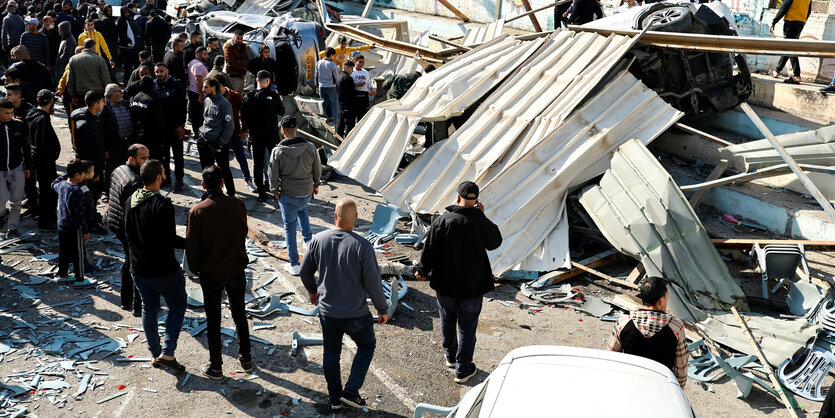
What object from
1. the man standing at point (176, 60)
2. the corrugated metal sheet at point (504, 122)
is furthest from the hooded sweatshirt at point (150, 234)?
the man standing at point (176, 60)

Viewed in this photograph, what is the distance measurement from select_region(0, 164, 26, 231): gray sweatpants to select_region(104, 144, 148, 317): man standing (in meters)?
2.50

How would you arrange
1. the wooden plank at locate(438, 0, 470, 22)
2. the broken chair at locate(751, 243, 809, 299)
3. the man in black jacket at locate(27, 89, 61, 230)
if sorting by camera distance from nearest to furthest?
the broken chair at locate(751, 243, 809, 299) → the man in black jacket at locate(27, 89, 61, 230) → the wooden plank at locate(438, 0, 470, 22)

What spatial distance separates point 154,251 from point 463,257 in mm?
2479

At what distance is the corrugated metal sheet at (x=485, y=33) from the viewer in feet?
45.0

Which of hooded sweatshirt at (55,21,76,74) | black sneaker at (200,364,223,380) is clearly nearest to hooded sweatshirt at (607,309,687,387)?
black sneaker at (200,364,223,380)

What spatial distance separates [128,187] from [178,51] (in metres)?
7.38

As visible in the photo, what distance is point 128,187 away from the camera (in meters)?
6.96

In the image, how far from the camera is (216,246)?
5.83 meters

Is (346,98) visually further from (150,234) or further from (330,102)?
(150,234)

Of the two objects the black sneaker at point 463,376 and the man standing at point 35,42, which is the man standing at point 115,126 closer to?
the black sneaker at point 463,376

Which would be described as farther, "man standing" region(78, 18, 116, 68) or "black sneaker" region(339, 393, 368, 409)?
"man standing" region(78, 18, 116, 68)

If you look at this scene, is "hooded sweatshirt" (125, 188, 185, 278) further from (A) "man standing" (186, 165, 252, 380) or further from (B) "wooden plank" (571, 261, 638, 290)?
(B) "wooden plank" (571, 261, 638, 290)

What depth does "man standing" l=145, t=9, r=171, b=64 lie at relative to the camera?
18016mm

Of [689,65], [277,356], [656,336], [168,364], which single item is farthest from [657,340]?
[689,65]
